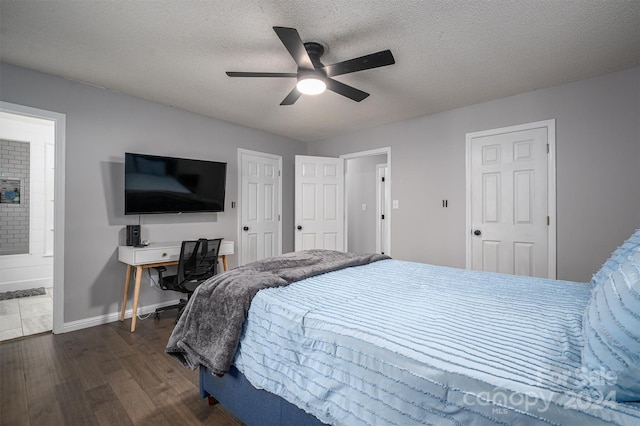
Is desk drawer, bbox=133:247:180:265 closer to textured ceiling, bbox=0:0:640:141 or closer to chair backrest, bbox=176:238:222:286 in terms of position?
chair backrest, bbox=176:238:222:286

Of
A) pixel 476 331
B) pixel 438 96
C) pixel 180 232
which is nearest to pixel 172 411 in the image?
pixel 476 331

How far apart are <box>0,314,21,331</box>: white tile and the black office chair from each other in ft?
4.27

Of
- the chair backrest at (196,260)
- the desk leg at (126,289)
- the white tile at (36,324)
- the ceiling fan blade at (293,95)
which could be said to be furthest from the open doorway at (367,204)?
the white tile at (36,324)

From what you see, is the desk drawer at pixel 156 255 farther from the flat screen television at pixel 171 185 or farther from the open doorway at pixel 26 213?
the open doorway at pixel 26 213

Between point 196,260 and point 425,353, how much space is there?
277 cm

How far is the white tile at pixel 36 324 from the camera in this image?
9.44ft

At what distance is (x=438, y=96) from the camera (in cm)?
325

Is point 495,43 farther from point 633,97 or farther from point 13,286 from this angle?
point 13,286

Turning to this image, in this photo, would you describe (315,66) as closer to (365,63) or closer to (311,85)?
(311,85)

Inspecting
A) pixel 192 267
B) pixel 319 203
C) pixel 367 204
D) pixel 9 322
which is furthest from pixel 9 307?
pixel 367 204

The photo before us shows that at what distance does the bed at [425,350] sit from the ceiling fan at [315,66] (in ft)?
4.67

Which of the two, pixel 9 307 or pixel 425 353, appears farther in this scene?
pixel 9 307

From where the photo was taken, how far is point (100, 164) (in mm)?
3102

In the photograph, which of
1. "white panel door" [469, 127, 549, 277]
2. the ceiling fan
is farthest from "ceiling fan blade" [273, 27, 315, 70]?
"white panel door" [469, 127, 549, 277]
